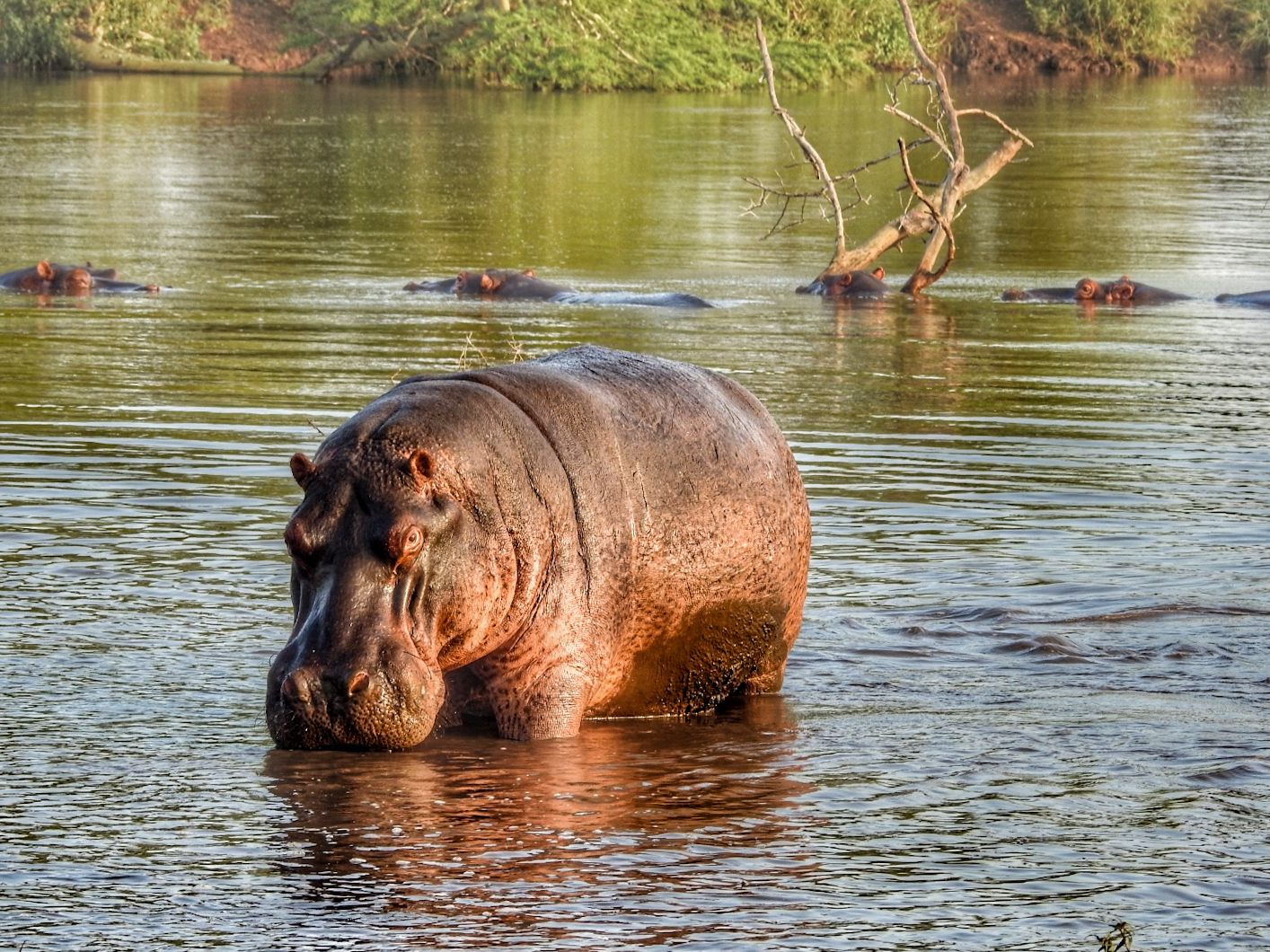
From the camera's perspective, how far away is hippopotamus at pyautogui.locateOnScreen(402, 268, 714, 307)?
18.8 meters

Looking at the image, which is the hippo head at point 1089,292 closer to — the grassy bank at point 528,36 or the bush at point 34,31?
the grassy bank at point 528,36

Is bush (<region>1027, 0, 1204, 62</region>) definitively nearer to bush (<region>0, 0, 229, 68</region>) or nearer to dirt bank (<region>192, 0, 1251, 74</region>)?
dirt bank (<region>192, 0, 1251, 74</region>)

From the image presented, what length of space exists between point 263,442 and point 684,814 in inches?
235

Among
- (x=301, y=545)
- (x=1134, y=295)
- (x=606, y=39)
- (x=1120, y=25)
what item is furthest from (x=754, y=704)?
(x=1120, y=25)

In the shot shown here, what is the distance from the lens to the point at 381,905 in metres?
4.64

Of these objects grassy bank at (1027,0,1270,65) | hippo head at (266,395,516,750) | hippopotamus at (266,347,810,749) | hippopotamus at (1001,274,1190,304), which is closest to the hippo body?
hippopotamus at (1001,274,1190,304)

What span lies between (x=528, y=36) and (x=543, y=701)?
53.5 metres

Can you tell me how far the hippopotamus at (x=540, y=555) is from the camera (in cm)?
514

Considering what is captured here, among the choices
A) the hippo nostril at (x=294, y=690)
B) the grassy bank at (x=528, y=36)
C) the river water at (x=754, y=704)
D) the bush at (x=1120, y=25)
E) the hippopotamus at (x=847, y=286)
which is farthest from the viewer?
the bush at (x=1120, y=25)

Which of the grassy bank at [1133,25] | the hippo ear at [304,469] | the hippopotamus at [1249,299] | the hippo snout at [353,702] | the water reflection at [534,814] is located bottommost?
the water reflection at [534,814]

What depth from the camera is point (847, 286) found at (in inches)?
799

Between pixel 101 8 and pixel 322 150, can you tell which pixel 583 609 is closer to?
pixel 322 150

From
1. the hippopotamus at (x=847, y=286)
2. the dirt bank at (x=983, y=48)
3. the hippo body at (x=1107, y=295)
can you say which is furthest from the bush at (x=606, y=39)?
the hippo body at (x=1107, y=295)

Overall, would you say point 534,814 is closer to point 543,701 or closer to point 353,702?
point 543,701
